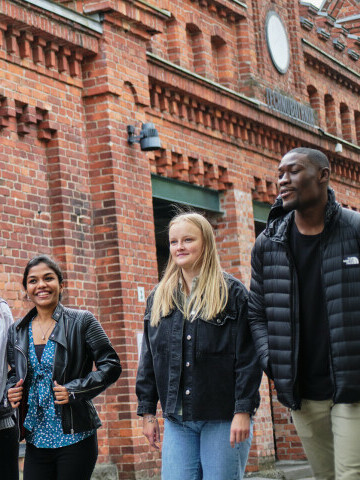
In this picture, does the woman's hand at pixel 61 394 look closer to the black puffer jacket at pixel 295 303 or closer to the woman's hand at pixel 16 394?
the woman's hand at pixel 16 394

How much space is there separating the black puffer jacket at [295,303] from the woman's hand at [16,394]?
4.28ft

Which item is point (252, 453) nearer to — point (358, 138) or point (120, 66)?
point (120, 66)

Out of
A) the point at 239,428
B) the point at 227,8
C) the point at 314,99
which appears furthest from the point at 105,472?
the point at 314,99

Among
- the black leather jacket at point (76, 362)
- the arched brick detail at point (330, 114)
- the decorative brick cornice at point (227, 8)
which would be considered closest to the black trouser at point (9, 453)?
the black leather jacket at point (76, 362)

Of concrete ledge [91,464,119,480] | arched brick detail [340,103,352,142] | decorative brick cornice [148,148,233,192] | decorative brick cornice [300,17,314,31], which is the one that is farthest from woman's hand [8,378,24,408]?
arched brick detail [340,103,352,142]

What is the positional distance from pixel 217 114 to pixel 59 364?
9.79 meters

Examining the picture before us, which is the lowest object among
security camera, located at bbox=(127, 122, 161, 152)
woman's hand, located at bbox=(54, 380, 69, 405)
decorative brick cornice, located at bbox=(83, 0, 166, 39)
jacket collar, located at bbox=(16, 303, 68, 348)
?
woman's hand, located at bbox=(54, 380, 69, 405)

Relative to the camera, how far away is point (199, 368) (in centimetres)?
568

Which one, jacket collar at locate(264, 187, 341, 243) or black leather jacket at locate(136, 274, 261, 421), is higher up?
jacket collar at locate(264, 187, 341, 243)

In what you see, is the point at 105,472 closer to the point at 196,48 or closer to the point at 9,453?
the point at 9,453

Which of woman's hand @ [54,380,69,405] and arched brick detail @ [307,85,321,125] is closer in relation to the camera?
woman's hand @ [54,380,69,405]

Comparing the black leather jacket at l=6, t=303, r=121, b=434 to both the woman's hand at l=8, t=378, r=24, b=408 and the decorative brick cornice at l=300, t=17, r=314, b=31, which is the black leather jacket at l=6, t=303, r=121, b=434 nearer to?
the woman's hand at l=8, t=378, r=24, b=408

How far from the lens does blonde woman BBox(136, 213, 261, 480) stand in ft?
18.4

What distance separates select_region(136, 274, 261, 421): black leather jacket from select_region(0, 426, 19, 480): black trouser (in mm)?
1091
